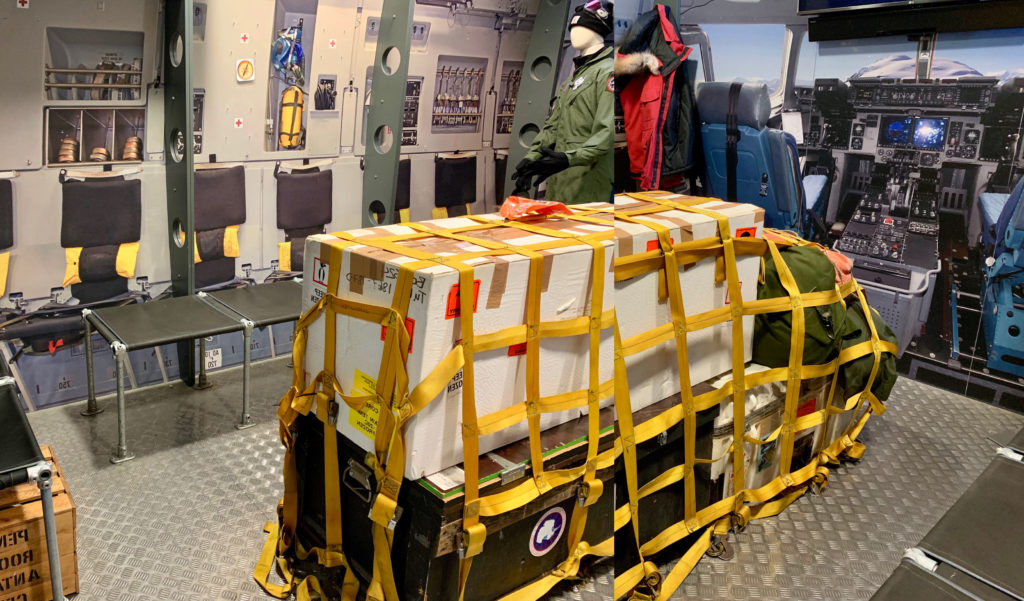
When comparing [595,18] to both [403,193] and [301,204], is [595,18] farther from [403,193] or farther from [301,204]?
[301,204]

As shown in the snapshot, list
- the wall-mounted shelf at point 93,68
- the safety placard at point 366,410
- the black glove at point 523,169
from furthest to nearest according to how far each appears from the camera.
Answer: the wall-mounted shelf at point 93,68, the safety placard at point 366,410, the black glove at point 523,169

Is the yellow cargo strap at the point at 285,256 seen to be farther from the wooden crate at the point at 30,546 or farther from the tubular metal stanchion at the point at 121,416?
the wooden crate at the point at 30,546

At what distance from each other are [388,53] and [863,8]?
1.20 m

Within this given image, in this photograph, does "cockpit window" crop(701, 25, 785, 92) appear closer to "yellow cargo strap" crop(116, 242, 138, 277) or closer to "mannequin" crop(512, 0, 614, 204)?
"mannequin" crop(512, 0, 614, 204)

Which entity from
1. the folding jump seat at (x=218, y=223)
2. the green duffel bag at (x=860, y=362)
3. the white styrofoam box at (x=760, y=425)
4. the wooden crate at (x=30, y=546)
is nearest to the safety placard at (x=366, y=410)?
the white styrofoam box at (x=760, y=425)

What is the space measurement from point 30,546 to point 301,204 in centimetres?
109

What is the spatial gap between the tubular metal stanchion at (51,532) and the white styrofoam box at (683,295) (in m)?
1.32

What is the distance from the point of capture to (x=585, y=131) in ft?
2.96

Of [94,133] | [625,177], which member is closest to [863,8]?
[625,177]

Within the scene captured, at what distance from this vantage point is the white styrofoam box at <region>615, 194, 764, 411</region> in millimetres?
1276

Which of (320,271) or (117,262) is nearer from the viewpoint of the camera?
(320,271)

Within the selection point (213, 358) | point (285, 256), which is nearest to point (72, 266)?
point (213, 358)

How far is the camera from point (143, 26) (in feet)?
8.23

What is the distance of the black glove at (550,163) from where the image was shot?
1044mm
